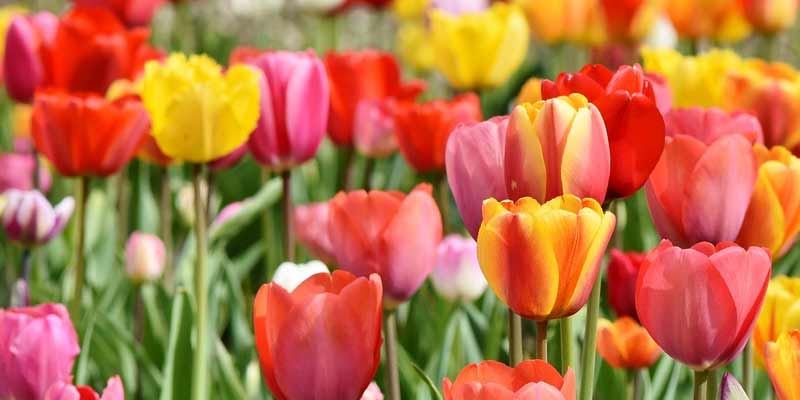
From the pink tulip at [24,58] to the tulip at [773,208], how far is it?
1260 millimetres

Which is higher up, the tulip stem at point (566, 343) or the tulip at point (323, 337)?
the tulip at point (323, 337)

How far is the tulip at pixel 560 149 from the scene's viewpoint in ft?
3.62

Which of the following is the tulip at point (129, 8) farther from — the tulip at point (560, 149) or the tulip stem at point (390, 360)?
the tulip at point (560, 149)

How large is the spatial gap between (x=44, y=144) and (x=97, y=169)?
0.26 feet

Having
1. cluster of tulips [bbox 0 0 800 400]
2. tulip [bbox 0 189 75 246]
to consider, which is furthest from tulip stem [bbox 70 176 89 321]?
tulip [bbox 0 189 75 246]

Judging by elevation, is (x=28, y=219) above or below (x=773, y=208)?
below

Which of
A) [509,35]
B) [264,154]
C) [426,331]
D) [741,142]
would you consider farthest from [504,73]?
[741,142]

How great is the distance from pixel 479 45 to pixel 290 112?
94 cm

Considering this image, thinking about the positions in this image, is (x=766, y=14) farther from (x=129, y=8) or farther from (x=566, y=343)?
(x=566, y=343)

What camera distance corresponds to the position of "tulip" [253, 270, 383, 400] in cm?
109

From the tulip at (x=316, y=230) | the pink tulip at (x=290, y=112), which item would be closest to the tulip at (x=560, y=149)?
the pink tulip at (x=290, y=112)

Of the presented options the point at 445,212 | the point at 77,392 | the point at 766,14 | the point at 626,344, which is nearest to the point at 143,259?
the point at 445,212

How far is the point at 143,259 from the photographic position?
204cm

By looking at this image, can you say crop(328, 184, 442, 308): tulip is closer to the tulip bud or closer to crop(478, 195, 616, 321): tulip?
crop(478, 195, 616, 321): tulip
